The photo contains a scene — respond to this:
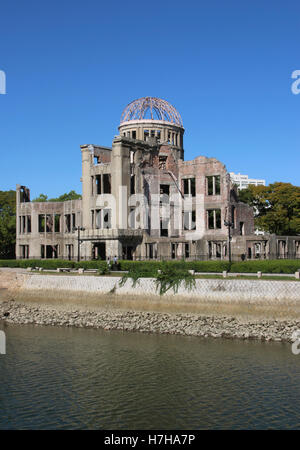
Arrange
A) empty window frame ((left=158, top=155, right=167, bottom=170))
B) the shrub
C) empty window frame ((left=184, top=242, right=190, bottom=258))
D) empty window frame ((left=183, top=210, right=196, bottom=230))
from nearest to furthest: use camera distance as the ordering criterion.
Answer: the shrub
empty window frame ((left=183, top=210, right=196, bottom=230))
empty window frame ((left=184, top=242, right=190, bottom=258))
empty window frame ((left=158, top=155, right=167, bottom=170))

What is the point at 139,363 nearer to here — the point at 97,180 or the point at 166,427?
the point at 166,427

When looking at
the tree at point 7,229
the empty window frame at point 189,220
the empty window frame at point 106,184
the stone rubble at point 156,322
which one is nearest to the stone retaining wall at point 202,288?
the stone rubble at point 156,322

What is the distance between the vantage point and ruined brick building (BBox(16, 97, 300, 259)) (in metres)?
54.8

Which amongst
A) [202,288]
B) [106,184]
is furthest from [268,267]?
[106,184]

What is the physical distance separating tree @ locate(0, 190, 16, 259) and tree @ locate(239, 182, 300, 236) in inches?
A: 1377

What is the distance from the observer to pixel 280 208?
71750 mm

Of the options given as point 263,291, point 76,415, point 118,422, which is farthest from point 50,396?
point 263,291

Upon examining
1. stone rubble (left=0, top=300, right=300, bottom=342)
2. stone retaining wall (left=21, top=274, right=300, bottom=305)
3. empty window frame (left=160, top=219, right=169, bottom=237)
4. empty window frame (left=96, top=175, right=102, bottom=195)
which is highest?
empty window frame (left=96, top=175, right=102, bottom=195)

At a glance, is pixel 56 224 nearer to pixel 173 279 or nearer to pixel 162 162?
pixel 162 162

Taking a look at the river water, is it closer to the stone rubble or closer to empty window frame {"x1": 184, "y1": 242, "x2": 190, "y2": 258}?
the stone rubble

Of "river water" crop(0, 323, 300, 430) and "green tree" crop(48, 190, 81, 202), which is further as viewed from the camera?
"green tree" crop(48, 190, 81, 202)

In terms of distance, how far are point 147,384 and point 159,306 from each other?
14.5m

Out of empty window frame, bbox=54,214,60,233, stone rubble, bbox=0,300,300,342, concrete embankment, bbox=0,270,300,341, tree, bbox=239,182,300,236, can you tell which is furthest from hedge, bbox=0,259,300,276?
tree, bbox=239,182,300,236
